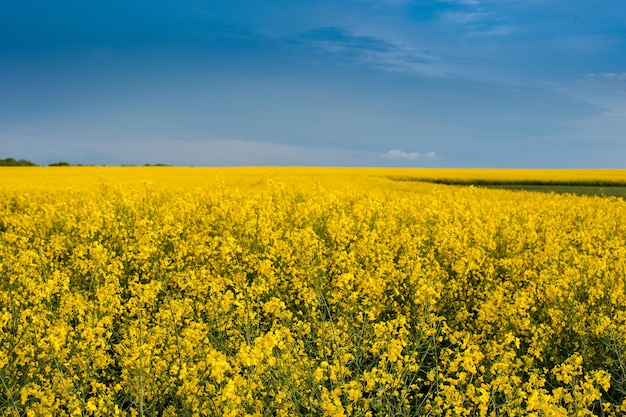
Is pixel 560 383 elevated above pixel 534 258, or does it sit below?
below

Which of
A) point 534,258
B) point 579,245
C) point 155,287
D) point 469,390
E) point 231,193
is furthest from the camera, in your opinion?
point 231,193

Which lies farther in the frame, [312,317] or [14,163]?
[14,163]

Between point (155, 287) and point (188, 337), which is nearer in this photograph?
point (188, 337)

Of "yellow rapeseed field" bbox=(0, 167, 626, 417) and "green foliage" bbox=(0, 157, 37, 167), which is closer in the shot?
"yellow rapeseed field" bbox=(0, 167, 626, 417)

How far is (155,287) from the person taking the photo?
4.82 m

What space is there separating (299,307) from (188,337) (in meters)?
2.61

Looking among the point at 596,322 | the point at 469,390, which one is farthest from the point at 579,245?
the point at 469,390

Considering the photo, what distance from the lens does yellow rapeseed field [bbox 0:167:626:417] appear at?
11.9ft

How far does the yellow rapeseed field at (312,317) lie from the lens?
363cm

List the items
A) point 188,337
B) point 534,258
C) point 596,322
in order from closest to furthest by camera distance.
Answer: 1. point 188,337
2. point 596,322
3. point 534,258

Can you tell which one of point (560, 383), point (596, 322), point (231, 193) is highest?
point (231, 193)

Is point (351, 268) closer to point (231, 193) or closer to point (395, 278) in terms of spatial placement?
point (395, 278)

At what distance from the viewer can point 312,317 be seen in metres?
5.16

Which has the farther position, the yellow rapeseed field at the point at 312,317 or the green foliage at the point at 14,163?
the green foliage at the point at 14,163
